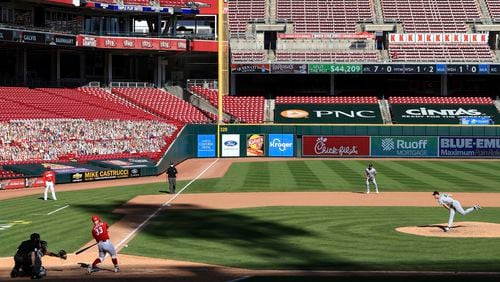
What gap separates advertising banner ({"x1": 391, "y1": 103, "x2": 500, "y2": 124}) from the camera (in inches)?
2542

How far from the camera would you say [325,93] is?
→ 74.0m

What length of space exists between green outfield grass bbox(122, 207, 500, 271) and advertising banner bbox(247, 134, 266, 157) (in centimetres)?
3198

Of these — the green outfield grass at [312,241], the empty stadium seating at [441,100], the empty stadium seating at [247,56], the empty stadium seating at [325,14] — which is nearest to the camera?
the green outfield grass at [312,241]

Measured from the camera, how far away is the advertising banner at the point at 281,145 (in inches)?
2377

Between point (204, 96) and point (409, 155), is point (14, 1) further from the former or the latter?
point (409, 155)

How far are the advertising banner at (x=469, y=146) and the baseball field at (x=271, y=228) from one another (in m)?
15.7

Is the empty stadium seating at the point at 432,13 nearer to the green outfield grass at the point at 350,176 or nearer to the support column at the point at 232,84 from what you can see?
the support column at the point at 232,84

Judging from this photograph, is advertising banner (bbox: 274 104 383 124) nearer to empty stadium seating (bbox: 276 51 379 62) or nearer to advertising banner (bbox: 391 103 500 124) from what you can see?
advertising banner (bbox: 391 103 500 124)

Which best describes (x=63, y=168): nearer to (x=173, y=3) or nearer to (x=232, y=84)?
(x=173, y=3)

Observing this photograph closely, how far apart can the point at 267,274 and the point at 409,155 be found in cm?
4444

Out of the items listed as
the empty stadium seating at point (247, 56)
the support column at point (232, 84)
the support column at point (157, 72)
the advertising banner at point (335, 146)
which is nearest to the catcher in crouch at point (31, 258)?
the advertising banner at point (335, 146)

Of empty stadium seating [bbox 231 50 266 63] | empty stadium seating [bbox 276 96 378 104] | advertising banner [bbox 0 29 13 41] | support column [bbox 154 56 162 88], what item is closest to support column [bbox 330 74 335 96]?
empty stadium seating [bbox 276 96 378 104]

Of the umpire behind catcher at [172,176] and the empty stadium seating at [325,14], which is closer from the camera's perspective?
the umpire behind catcher at [172,176]

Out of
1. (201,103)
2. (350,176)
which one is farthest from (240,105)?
(350,176)
